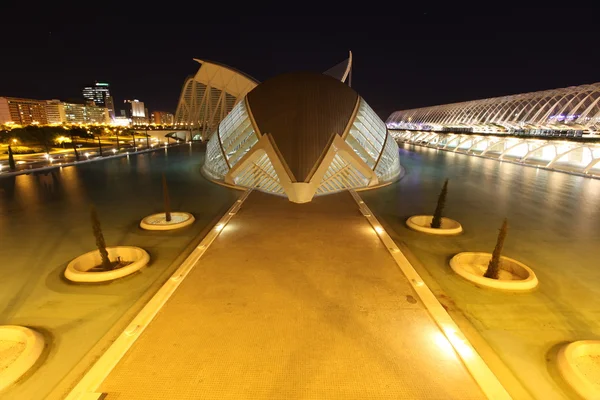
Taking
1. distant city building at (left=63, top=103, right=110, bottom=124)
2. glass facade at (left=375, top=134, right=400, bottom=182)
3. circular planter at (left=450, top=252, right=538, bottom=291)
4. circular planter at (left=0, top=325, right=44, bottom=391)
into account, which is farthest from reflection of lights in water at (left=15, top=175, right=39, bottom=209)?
distant city building at (left=63, top=103, right=110, bottom=124)

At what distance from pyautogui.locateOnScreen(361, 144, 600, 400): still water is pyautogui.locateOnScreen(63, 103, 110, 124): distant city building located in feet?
561

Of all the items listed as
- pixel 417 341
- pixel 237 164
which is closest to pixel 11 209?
pixel 237 164

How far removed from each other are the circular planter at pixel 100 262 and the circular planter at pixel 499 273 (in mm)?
7261

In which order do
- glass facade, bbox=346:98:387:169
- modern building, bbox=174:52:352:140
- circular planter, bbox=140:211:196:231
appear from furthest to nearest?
modern building, bbox=174:52:352:140 < glass facade, bbox=346:98:387:169 < circular planter, bbox=140:211:196:231

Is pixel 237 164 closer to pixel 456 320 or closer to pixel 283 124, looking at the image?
pixel 283 124

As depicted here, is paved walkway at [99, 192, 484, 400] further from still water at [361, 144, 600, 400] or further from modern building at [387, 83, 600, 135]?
modern building at [387, 83, 600, 135]

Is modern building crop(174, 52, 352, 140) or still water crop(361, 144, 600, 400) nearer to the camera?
still water crop(361, 144, 600, 400)

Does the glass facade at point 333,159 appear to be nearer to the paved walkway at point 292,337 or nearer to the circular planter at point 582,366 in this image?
the paved walkway at point 292,337

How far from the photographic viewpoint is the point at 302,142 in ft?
42.4

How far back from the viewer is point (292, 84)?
1597cm

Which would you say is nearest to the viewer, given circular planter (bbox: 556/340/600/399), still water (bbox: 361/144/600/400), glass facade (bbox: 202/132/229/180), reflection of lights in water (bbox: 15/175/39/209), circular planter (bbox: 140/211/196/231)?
circular planter (bbox: 556/340/600/399)

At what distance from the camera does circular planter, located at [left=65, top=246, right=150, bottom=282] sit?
6.27 metres

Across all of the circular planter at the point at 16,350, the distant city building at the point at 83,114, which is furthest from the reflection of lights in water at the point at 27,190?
the distant city building at the point at 83,114

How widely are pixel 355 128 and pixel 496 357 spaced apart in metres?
12.8
